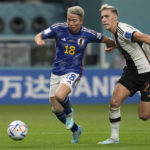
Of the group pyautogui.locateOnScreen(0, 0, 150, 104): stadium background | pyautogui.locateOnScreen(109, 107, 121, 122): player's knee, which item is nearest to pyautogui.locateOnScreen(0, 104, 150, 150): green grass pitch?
pyautogui.locateOnScreen(109, 107, 121, 122): player's knee

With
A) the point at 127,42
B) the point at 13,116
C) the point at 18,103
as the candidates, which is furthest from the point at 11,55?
the point at 127,42

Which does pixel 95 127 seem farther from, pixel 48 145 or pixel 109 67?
pixel 109 67

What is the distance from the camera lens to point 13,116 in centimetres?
1631

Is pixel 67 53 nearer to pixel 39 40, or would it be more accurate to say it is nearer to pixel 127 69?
pixel 39 40

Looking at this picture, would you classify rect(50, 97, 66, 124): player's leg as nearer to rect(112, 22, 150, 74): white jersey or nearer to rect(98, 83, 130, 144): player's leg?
rect(98, 83, 130, 144): player's leg

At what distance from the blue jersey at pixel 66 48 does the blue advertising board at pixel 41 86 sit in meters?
9.39

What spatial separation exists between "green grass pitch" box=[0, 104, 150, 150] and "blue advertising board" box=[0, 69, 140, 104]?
511 mm

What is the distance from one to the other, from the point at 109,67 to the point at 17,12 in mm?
9440

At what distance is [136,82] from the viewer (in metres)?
10.2

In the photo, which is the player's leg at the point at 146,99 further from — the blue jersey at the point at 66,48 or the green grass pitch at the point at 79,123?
the blue jersey at the point at 66,48

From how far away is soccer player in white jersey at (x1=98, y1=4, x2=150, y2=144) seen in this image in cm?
1000

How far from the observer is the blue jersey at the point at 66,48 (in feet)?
35.2

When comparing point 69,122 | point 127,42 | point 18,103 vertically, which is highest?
point 127,42

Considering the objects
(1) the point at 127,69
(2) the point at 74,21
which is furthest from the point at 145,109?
(2) the point at 74,21
